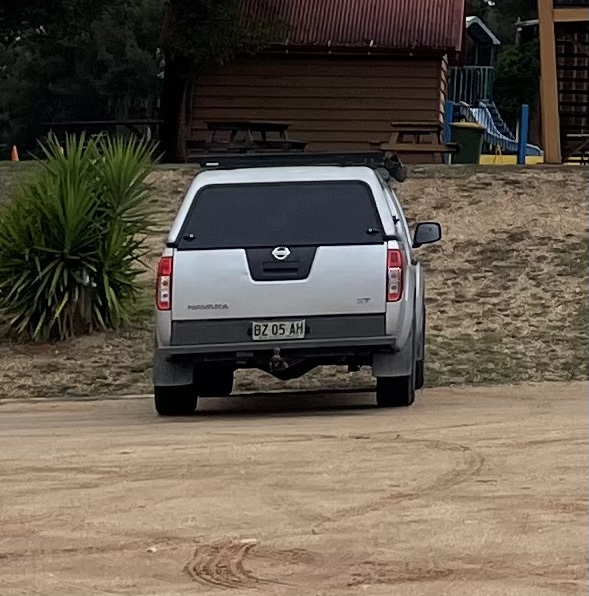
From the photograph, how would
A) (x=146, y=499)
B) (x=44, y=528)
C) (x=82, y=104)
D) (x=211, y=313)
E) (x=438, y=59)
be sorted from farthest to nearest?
1. (x=82, y=104)
2. (x=438, y=59)
3. (x=211, y=313)
4. (x=146, y=499)
5. (x=44, y=528)

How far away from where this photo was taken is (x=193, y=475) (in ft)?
25.6

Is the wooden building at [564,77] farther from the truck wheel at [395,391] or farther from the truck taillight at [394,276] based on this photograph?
the truck taillight at [394,276]

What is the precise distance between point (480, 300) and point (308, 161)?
18.9ft

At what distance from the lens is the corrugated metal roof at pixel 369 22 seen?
94.4 feet

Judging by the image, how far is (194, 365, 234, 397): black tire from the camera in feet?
38.5

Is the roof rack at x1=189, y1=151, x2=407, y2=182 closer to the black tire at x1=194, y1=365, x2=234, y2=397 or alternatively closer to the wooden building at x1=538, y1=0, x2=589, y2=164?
the black tire at x1=194, y1=365, x2=234, y2=397

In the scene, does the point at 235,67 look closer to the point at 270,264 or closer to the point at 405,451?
the point at 270,264

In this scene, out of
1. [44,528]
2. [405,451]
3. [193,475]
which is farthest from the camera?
[405,451]

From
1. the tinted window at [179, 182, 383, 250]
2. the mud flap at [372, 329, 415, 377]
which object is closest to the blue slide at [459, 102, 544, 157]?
the tinted window at [179, 182, 383, 250]

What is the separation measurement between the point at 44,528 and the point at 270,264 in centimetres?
384

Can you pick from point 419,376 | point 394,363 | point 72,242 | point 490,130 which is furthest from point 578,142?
point 394,363

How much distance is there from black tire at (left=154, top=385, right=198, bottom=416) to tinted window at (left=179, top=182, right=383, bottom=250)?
1126 mm

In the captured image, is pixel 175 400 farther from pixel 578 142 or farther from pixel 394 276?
pixel 578 142

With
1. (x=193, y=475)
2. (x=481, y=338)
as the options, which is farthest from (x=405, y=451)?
(x=481, y=338)
